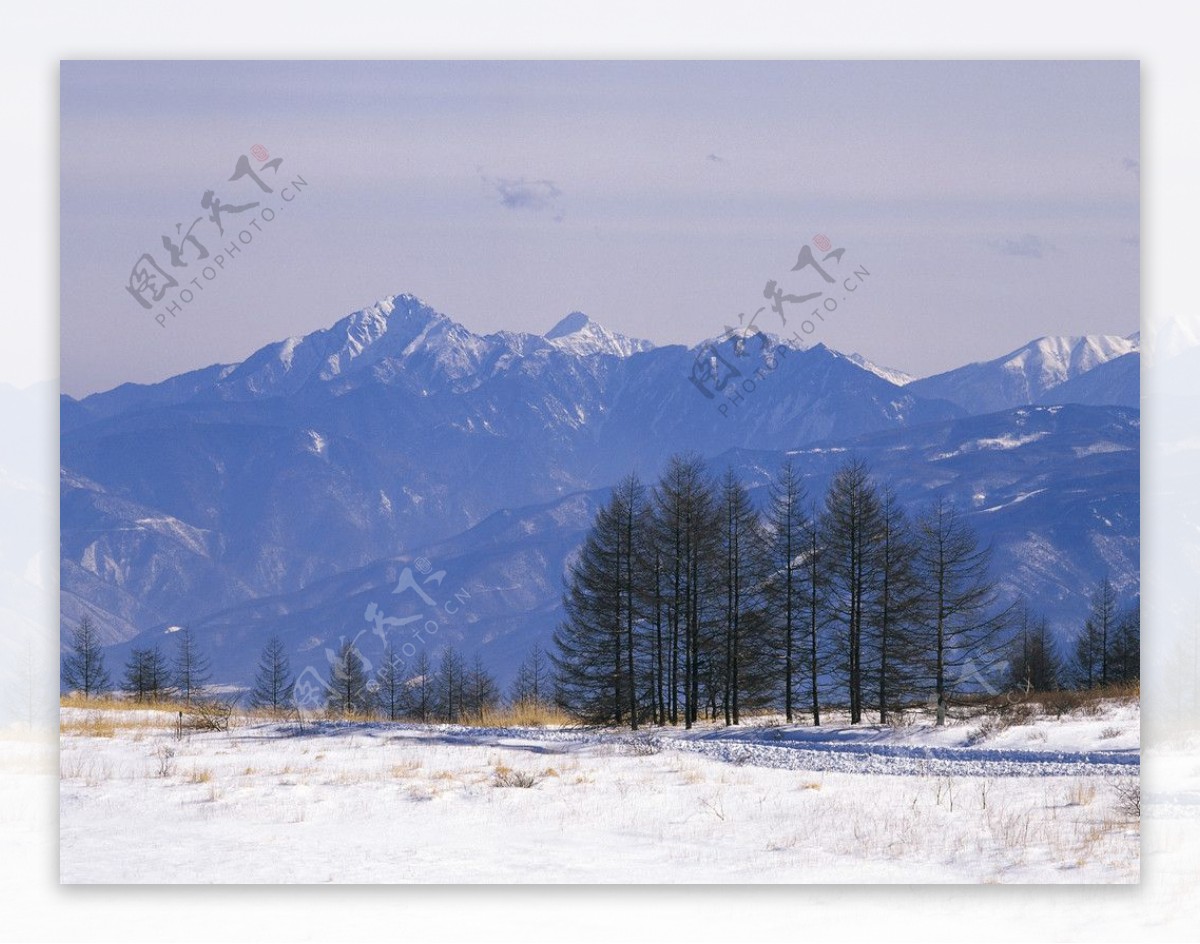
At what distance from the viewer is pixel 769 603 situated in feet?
104

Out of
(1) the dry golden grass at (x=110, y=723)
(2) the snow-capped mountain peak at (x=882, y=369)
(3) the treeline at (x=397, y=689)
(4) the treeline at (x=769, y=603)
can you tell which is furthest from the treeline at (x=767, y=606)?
(3) the treeline at (x=397, y=689)

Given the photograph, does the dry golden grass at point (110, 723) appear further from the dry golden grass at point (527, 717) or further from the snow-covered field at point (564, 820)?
the dry golden grass at point (527, 717)

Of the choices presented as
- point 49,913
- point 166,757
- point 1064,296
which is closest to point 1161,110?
point 1064,296

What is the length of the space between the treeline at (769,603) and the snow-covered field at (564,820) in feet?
48.2

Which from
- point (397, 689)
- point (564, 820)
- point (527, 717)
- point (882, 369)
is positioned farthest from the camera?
point (397, 689)

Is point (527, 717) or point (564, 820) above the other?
point (564, 820)

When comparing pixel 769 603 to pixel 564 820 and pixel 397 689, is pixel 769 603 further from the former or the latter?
pixel 397 689

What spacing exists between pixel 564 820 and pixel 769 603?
20.2 meters

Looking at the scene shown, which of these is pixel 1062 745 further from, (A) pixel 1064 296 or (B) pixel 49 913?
(B) pixel 49 913

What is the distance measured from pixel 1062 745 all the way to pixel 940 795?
15.8 feet

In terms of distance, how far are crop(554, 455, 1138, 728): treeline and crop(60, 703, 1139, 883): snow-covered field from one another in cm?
1469

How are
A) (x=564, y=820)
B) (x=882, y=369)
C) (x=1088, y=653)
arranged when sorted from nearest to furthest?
(x=564, y=820) → (x=882, y=369) → (x=1088, y=653)

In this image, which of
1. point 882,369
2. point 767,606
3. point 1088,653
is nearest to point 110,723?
point 882,369

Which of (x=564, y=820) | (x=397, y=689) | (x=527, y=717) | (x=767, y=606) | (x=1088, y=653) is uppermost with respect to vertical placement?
(x=767, y=606)
